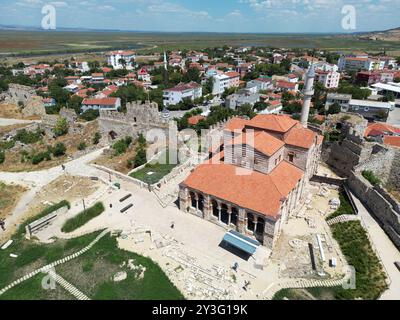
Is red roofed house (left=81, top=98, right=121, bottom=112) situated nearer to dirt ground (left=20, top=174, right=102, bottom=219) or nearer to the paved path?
dirt ground (left=20, top=174, right=102, bottom=219)

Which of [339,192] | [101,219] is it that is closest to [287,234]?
[339,192]

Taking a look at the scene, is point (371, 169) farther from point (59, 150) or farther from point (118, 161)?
point (59, 150)

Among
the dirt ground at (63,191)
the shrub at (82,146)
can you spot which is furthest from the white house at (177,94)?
the dirt ground at (63,191)

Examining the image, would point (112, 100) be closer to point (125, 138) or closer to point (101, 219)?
point (125, 138)

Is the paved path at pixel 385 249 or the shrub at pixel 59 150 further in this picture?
the shrub at pixel 59 150

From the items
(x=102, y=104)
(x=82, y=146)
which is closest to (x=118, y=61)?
(x=102, y=104)

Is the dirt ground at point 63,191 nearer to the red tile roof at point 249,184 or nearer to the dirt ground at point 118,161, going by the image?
the dirt ground at point 118,161
